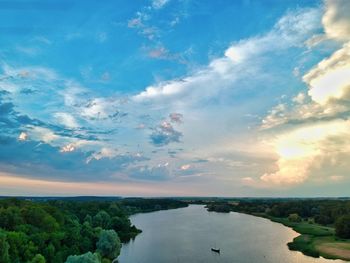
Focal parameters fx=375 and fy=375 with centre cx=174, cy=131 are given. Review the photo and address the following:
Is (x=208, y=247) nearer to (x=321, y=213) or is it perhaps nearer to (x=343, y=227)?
(x=343, y=227)

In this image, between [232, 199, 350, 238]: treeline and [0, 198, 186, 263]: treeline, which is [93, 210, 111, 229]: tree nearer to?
[0, 198, 186, 263]: treeline

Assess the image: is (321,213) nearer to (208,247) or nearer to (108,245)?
(208,247)

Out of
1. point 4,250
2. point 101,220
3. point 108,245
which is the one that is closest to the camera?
point 4,250

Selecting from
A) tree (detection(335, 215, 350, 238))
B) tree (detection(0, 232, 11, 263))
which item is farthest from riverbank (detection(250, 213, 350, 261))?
tree (detection(0, 232, 11, 263))

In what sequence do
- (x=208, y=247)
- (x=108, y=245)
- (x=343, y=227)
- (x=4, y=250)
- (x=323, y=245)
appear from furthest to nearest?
(x=343, y=227) → (x=323, y=245) → (x=208, y=247) → (x=108, y=245) → (x=4, y=250)

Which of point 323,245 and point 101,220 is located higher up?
point 101,220

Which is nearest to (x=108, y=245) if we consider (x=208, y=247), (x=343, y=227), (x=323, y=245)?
(x=208, y=247)

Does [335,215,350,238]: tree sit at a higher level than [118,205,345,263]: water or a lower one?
higher

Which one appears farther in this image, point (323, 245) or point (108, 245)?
point (323, 245)

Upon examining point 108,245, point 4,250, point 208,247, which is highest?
point 4,250

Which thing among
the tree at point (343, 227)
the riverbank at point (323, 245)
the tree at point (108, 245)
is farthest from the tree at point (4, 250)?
the tree at point (343, 227)
